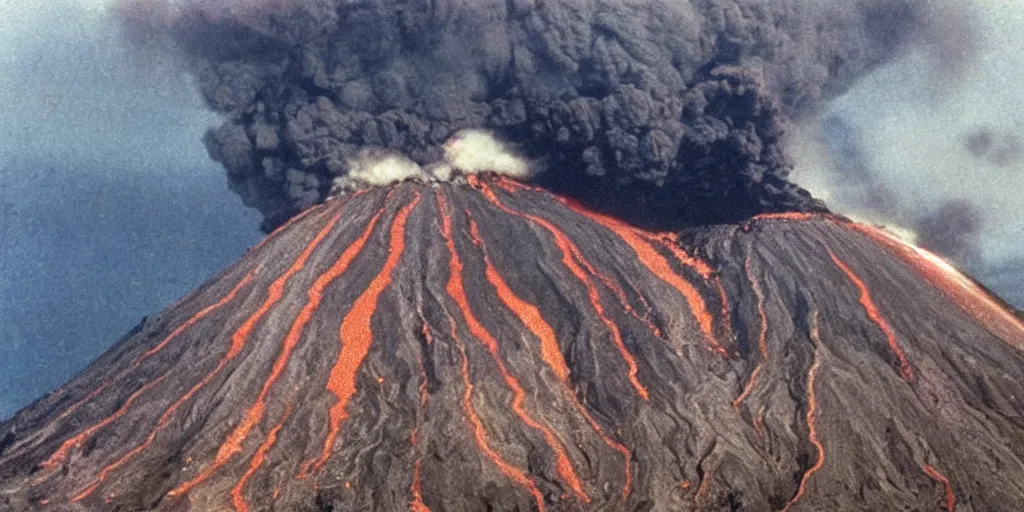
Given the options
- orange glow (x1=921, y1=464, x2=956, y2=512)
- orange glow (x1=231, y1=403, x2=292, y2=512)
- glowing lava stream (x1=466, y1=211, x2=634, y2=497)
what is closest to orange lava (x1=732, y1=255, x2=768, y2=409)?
glowing lava stream (x1=466, y1=211, x2=634, y2=497)

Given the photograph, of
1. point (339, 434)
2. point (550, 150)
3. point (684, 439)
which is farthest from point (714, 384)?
point (550, 150)

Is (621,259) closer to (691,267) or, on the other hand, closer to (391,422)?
(691,267)

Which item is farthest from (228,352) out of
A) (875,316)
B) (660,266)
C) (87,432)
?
(875,316)

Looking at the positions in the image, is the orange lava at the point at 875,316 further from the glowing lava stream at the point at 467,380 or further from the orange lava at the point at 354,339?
the orange lava at the point at 354,339

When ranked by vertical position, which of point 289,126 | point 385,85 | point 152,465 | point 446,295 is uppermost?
point 385,85

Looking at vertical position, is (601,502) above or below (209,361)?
below

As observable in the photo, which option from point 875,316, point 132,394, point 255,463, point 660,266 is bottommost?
point 255,463

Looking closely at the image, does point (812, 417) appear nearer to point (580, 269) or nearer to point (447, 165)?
point (580, 269)
